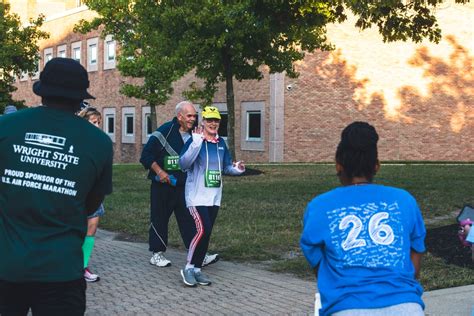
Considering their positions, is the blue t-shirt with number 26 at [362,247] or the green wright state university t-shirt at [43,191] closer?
the blue t-shirt with number 26 at [362,247]

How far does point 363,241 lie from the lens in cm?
304

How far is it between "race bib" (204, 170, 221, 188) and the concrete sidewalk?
1.04 m

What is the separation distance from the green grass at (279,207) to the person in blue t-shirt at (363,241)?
4541 mm

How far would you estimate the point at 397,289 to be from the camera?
3.01 m

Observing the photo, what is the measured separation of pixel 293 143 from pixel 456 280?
24555 millimetres

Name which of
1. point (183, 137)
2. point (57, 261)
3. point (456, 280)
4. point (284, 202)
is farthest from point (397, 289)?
point (284, 202)

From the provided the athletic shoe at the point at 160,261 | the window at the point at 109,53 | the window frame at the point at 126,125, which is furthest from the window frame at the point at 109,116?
the athletic shoe at the point at 160,261

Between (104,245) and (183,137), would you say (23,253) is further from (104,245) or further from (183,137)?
(104,245)

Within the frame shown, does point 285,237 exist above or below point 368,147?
below

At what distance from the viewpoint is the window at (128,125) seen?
42375mm

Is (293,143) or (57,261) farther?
(293,143)

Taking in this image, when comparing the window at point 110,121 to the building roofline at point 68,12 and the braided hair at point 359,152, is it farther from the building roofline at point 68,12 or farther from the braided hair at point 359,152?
the braided hair at point 359,152

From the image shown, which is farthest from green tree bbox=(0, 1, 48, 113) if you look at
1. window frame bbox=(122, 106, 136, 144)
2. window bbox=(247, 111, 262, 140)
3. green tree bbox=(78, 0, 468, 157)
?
window frame bbox=(122, 106, 136, 144)

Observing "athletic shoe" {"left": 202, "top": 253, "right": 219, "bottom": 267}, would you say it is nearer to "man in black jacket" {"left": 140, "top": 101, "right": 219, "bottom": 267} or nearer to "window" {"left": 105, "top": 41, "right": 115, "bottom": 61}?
"man in black jacket" {"left": 140, "top": 101, "right": 219, "bottom": 267}
